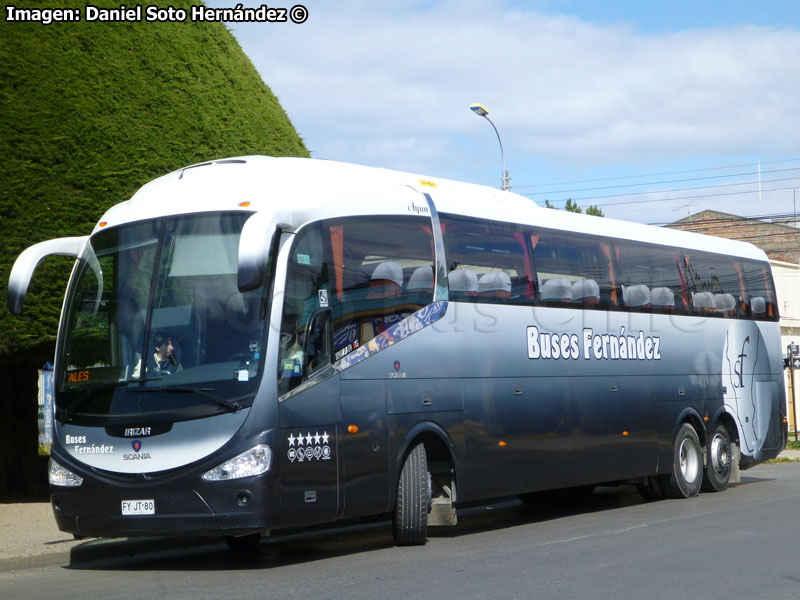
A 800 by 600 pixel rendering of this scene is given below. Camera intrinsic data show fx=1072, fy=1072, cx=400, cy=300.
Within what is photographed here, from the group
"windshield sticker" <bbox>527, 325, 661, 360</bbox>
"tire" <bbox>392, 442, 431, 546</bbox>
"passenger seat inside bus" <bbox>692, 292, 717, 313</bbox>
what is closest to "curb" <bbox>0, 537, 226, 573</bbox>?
"tire" <bbox>392, 442, 431, 546</bbox>

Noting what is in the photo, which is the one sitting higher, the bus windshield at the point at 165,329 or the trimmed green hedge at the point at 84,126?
the trimmed green hedge at the point at 84,126

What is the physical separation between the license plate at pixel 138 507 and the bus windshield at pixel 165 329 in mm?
729

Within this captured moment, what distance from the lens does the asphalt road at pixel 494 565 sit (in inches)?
310

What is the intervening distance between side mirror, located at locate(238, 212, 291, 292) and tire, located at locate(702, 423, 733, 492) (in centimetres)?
967

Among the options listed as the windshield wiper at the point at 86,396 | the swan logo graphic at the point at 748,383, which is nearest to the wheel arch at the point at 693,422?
the swan logo graphic at the point at 748,383

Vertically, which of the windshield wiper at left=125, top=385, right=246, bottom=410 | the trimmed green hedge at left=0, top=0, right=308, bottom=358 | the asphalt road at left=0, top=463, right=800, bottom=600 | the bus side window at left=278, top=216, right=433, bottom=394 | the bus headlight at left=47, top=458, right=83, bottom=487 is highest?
the trimmed green hedge at left=0, top=0, right=308, bottom=358

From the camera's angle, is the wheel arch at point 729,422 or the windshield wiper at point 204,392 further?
the wheel arch at point 729,422

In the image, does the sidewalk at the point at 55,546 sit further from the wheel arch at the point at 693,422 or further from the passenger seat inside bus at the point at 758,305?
the passenger seat inside bus at the point at 758,305

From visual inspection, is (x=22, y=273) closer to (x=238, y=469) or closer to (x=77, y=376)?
(x=77, y=376)

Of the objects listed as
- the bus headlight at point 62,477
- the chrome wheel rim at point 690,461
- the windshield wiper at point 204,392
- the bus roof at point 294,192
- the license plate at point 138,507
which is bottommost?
the chrome wheel rim at point 690,461

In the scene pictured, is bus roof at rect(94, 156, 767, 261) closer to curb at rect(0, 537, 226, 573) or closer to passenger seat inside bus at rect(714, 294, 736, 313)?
curb at rect(0, 537, 226, 573)

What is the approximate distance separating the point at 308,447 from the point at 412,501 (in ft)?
5.25

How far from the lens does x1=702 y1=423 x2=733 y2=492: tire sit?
630 inches

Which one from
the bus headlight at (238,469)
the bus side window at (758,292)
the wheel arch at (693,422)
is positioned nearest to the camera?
the bus headlight at (238,469)
